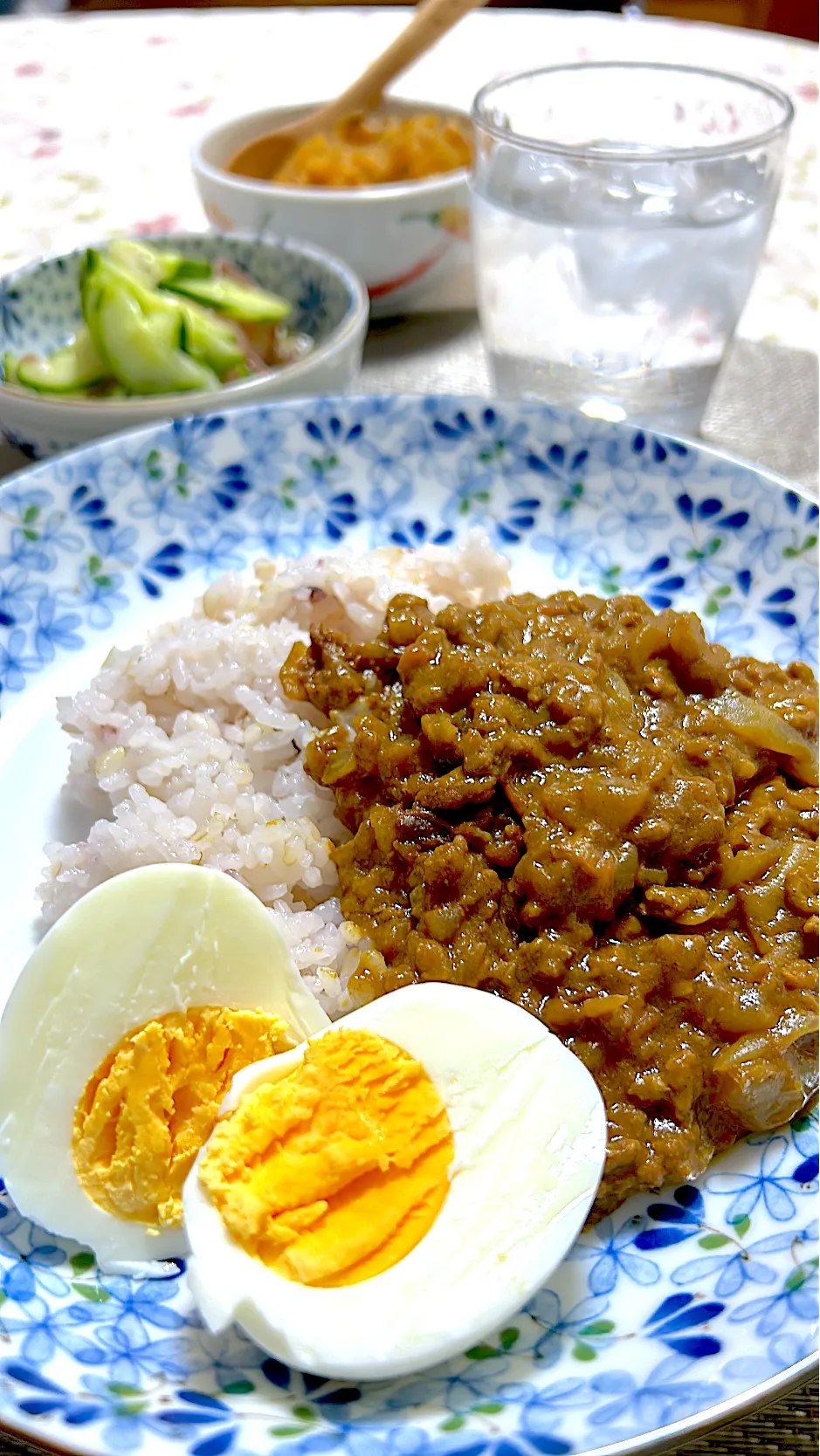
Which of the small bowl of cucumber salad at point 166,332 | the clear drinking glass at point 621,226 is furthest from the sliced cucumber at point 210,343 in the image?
the clear drinking glass at point 621,226

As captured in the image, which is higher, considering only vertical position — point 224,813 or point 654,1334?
point 224,813

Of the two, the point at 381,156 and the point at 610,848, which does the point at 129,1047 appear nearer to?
the point at 610,848

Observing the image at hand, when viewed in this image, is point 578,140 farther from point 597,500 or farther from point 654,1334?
point 654,1334

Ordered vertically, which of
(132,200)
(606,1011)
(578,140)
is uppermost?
(578,140)

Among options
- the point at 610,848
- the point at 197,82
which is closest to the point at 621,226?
the point at 610,848

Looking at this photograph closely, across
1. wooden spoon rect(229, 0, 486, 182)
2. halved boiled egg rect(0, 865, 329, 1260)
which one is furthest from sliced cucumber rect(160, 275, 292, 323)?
halved boiled egg rect(0, 865, 329, 1260)

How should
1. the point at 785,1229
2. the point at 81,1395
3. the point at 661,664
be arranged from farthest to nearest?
the point at 661,664 < the point at 785,1229 < the point at 81,1395

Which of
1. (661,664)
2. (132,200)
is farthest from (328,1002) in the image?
(132,200)
